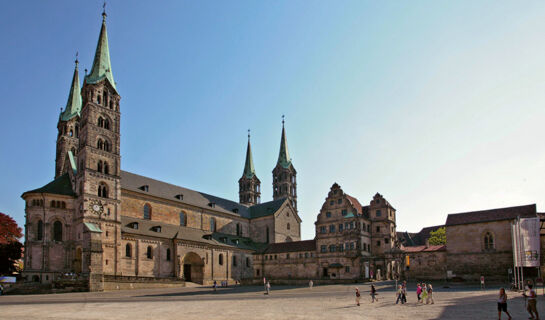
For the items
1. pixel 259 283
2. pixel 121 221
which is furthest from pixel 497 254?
pixel 121 221

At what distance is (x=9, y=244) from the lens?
62.3 metres

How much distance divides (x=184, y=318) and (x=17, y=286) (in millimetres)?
32654

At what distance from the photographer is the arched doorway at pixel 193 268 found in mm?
61281

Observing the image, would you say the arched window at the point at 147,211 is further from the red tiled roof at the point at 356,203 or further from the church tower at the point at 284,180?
the church tower at the point at 284,180

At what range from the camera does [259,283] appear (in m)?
61.2

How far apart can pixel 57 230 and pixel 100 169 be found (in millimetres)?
9194

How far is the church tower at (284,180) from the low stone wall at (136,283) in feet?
161

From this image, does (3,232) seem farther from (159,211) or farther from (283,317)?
(283,317)

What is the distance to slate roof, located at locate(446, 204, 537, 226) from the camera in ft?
147

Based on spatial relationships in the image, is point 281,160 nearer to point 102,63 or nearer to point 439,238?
point 439,238

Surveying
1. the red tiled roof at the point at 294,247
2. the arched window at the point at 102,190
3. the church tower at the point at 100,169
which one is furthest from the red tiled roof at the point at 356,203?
the arched window at the point at 102,190

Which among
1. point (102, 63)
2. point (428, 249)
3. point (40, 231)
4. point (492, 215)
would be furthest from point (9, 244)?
point (492, 215)

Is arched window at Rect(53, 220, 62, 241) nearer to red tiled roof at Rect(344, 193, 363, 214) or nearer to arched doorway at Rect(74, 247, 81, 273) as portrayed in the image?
arched doorway at Rect(74, 247, 81, 273)

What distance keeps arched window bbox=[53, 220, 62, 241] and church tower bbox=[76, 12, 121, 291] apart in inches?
115
